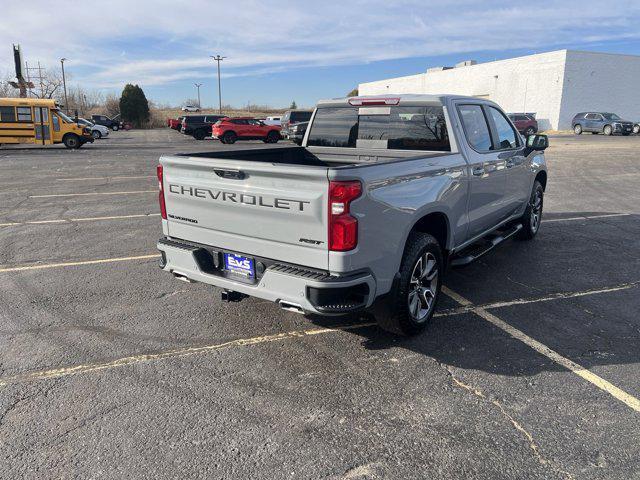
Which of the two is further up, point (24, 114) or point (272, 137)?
point (24, 114)

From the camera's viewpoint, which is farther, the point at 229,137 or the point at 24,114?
the point at 229,137

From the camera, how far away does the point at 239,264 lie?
12.1 feet

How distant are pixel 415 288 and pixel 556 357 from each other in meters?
1.17

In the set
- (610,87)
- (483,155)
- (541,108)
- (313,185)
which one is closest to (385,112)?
(483,155)

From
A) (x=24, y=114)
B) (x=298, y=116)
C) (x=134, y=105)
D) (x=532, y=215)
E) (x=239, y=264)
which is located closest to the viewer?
(x=239, y=264)

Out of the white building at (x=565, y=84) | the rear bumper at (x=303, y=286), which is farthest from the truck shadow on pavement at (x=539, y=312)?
the white building at (x=565, y=84)

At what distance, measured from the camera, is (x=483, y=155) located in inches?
200

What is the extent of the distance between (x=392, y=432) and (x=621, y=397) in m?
1.60

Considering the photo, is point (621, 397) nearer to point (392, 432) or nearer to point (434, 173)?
Answer: point (392, 432)

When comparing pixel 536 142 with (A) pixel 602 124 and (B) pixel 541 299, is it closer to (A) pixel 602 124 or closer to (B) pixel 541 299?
(B) pixel 541 299

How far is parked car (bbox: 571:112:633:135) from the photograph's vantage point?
37.6 metres

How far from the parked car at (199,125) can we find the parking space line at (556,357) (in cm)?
3468

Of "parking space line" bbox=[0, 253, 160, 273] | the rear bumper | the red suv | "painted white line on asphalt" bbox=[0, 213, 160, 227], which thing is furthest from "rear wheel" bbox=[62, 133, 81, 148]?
the rear bumper

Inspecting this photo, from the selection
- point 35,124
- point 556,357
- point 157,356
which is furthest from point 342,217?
point 35,124
